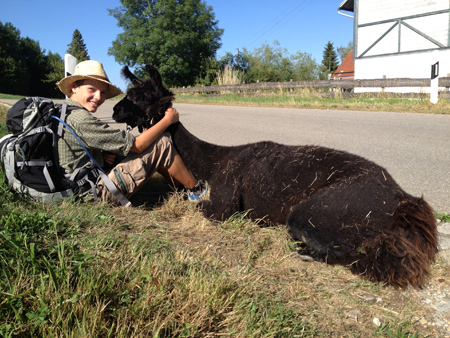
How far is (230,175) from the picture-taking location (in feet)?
12.6

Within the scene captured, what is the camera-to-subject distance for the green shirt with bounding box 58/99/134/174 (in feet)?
12.1

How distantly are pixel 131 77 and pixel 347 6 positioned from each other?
32093mm

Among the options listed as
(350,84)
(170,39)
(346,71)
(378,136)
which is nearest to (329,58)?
(346,71)

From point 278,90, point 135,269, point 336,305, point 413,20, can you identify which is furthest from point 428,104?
point 413,20

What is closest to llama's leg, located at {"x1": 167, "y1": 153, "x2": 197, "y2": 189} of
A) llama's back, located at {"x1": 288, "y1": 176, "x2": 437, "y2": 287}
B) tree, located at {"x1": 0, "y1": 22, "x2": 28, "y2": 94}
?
llama's back, located at {"x1": 288, "y1": 176, "x2": 437, "y2": 287}

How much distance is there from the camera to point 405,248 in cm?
271

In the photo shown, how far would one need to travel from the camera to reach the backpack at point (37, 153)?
11.1ft

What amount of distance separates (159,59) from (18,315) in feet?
158

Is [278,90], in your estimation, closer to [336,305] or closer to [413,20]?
[413,20]

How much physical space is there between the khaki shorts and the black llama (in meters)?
0.68

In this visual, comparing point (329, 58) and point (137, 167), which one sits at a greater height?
point (329, 58)

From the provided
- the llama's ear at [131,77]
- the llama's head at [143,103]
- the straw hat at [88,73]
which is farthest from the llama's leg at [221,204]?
the straw hat at [88,73]

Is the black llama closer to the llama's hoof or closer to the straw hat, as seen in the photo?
the llama's hoof

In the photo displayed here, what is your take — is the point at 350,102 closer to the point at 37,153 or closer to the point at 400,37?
the point at 37,153
